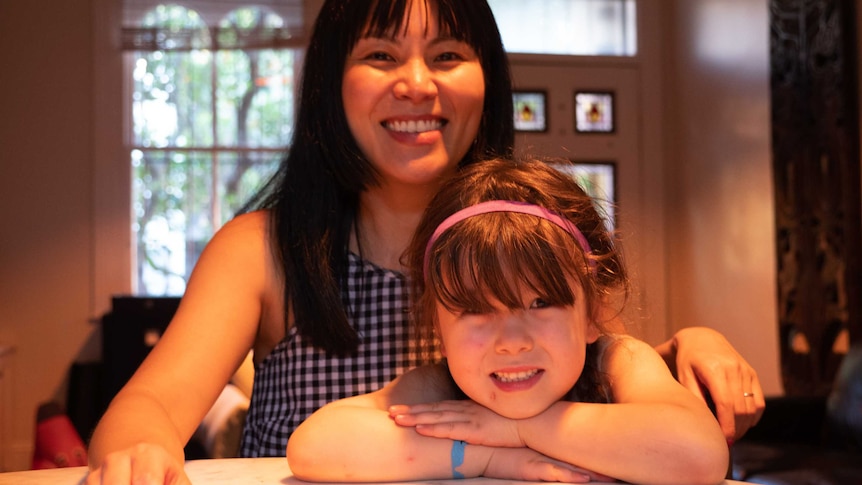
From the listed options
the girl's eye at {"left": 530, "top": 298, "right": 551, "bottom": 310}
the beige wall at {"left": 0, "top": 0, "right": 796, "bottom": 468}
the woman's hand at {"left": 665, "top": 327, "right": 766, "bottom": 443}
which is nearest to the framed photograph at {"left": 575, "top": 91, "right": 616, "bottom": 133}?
the beige wall at {"left": 0, "top": 0, "right": 796, "bottom": 468}

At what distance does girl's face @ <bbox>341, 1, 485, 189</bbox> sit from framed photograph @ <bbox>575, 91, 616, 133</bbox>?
471cm

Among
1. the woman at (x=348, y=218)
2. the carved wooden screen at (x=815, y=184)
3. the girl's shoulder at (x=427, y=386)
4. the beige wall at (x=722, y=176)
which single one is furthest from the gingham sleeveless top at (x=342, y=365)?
the beige wall at (x=722, y=176)

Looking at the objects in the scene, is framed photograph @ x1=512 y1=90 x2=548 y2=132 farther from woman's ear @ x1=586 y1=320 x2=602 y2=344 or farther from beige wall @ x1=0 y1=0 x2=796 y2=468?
woman's ear @ x1=586 y1=320 x2=602 y2=344

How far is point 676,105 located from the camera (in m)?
6.06

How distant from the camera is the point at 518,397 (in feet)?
3.26

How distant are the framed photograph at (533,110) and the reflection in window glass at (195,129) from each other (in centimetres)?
149

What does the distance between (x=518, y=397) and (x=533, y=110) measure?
510 centimetres

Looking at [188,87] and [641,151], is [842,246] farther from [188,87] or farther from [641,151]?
[188,87]

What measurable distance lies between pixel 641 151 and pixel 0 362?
13.7 ft

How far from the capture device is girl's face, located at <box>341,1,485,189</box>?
1368mm

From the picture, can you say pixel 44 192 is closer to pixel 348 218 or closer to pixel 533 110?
pixel 533 110

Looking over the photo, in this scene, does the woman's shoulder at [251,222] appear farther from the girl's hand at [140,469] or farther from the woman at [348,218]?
the girl's hand at [140,469]

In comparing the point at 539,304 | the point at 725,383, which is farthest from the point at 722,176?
the point at 539,304

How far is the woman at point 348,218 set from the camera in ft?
4.44
